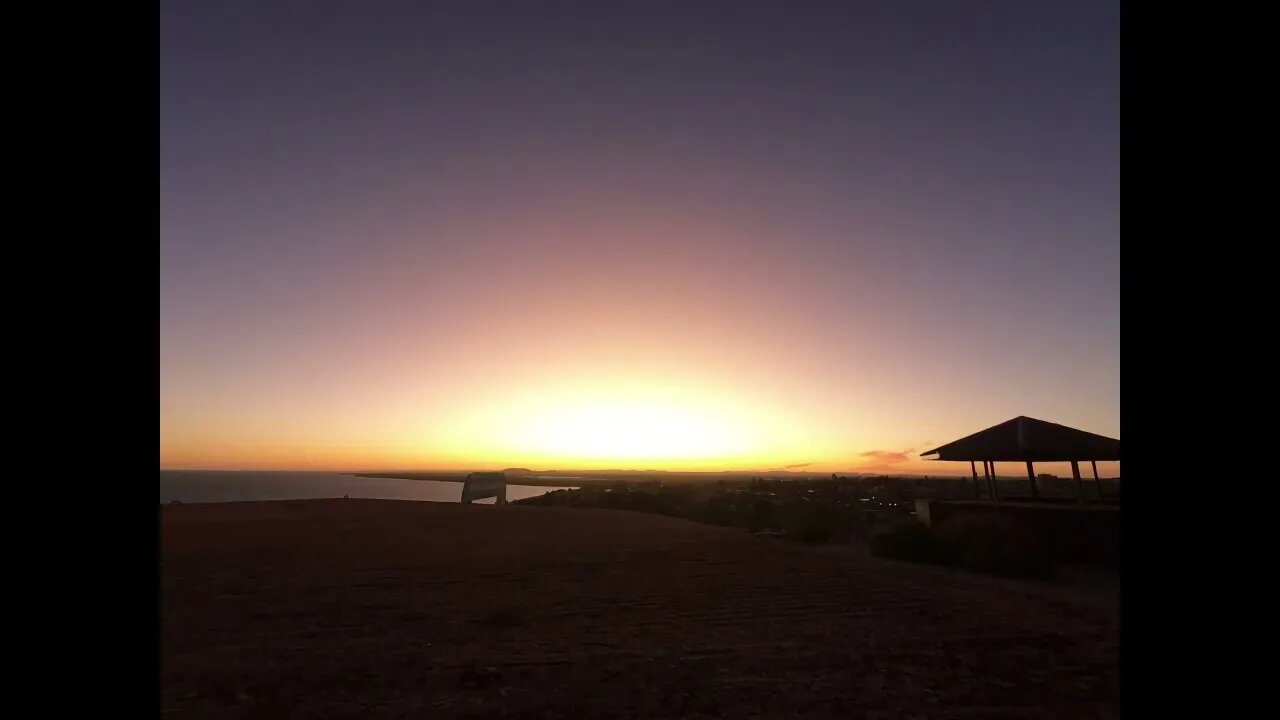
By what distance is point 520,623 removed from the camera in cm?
945

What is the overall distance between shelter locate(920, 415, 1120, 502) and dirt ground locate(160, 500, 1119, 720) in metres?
3.91

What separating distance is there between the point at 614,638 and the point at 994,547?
8.72 metres

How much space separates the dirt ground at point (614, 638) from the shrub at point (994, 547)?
3.72 feet

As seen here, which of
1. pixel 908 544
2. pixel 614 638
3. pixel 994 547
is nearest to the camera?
pixel 614 638

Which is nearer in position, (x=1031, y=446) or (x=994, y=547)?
(x=994, y=547)

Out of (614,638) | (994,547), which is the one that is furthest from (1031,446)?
(614,638)

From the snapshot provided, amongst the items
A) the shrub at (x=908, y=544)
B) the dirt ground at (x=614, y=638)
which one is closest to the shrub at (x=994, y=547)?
the shrub at (x=908, y=544)

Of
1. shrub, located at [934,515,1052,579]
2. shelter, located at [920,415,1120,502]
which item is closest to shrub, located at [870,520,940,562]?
shrub, located at [934,515,1052,579]

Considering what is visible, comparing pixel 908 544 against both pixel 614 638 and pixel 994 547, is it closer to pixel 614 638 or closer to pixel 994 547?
pixel 994 547

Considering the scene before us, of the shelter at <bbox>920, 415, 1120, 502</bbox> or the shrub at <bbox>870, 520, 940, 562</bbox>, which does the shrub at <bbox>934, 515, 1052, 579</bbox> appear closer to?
the shrub at <bbox>870, 520, 940, 562</bbox>

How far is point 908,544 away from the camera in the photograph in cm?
1591
